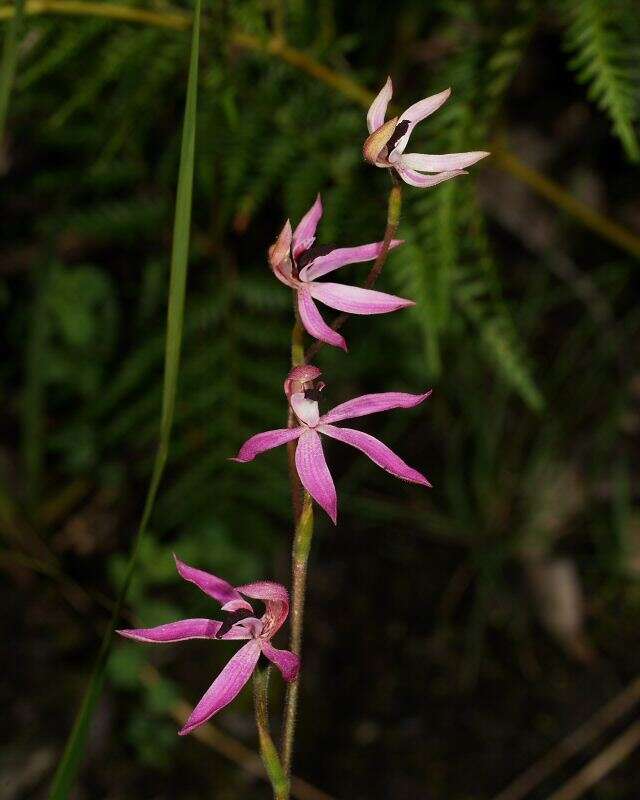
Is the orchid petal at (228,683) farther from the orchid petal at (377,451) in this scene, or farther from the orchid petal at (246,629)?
the orchid petal at (377,451)

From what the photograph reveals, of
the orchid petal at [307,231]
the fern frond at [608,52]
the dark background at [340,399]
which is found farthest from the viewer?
the dark background at [340,399]

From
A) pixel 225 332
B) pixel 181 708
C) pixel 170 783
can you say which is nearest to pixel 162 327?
pixel 225 332

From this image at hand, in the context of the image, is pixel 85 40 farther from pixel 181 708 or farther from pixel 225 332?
pixel 181 708

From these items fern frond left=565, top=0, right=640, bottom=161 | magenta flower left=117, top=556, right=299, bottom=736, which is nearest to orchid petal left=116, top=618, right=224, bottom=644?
magenta flower left=117, top=556, right=299, bottom=736

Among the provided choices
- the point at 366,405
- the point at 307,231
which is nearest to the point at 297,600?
the point at 366,405

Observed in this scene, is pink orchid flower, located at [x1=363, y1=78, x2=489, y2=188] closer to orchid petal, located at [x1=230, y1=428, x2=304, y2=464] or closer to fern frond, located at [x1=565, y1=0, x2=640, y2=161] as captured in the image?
orchid petal, located at [x1=230, y1=428, x2=304, y2=464]

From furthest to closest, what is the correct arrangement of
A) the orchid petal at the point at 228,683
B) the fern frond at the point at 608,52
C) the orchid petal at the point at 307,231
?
the fern frond at the point at 608,52, the orchid petal at the point at 307,231, the orchid petal at the point at 228,683

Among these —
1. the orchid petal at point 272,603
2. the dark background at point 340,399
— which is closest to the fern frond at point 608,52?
the dark background at point 340,399
